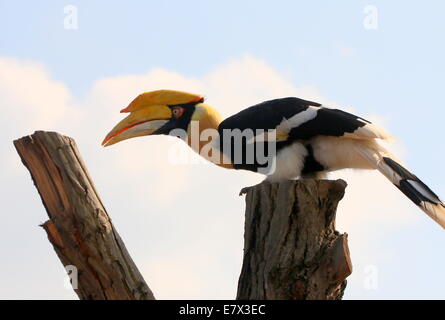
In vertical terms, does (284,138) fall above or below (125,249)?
above

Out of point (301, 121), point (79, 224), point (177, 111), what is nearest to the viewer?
point (79, 224)

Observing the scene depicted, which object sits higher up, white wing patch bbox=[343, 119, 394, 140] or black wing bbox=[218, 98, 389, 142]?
black wing bbox=[218, 98, 389, 142]

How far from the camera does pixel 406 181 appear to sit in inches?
213

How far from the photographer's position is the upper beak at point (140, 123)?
241 inches

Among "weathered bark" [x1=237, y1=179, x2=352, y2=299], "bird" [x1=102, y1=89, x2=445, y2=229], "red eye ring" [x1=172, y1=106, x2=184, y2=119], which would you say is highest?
"red eye ring" [x1=172, y1=106, x2=184, y2=119]

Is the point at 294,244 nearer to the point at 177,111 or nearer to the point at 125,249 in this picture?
the point at 125,249

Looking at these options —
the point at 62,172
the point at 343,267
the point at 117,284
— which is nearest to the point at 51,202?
the point at 62,172

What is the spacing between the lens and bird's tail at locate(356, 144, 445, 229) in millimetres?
5227

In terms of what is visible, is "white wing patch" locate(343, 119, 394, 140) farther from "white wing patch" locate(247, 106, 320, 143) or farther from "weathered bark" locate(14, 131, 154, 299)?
"weathered bark" locate(14, 131, 154, 299)

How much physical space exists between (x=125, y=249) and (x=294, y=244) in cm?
101

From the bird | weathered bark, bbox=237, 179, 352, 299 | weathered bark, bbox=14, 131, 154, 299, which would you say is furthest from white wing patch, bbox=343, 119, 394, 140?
weathered bark, bbox=14, 131, 154, 299

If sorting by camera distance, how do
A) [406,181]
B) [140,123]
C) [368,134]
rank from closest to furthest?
[406,181] → [368,134] → [140,123]

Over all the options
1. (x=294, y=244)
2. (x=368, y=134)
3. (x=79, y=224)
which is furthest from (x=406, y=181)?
(x=79, y=224)
